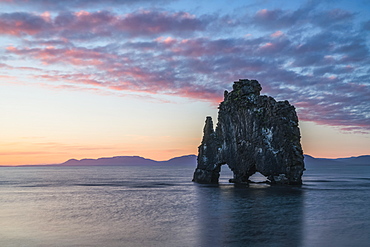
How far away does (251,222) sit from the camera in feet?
130

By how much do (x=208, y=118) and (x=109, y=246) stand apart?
277 feet

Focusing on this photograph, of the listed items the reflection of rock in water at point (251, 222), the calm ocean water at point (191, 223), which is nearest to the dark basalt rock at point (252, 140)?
the reflection of rock in water at point (251, 222)

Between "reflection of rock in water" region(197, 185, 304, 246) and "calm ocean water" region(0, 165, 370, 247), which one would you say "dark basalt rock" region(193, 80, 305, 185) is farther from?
"calm ocean water" region(0, 165, 370, 247)

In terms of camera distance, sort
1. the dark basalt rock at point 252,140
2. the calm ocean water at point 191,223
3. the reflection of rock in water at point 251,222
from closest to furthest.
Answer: the reflection of rock in water at point 251,222 < the calm ocean water at point 191,223 < the dark basalt rock at point 252,140

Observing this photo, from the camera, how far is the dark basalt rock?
87.1 m

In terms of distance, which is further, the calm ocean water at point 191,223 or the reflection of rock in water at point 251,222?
the calm ocean water at point 191,223

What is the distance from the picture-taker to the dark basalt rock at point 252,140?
87.1 metres

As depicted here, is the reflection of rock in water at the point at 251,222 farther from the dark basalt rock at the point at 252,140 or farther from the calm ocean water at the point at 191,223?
the dark basalt rock at the point at 252,140

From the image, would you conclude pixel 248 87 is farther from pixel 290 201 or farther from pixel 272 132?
pixel 290 201

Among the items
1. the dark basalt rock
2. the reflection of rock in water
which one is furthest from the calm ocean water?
the dark basalt rock

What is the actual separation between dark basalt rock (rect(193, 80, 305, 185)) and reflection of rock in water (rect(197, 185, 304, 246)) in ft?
87.4

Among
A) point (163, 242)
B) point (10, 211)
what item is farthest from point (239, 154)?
point (163, 242)

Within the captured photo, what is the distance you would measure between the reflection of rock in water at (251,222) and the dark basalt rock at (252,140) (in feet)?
87.4

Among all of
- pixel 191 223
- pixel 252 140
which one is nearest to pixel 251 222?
pixel 191 223
